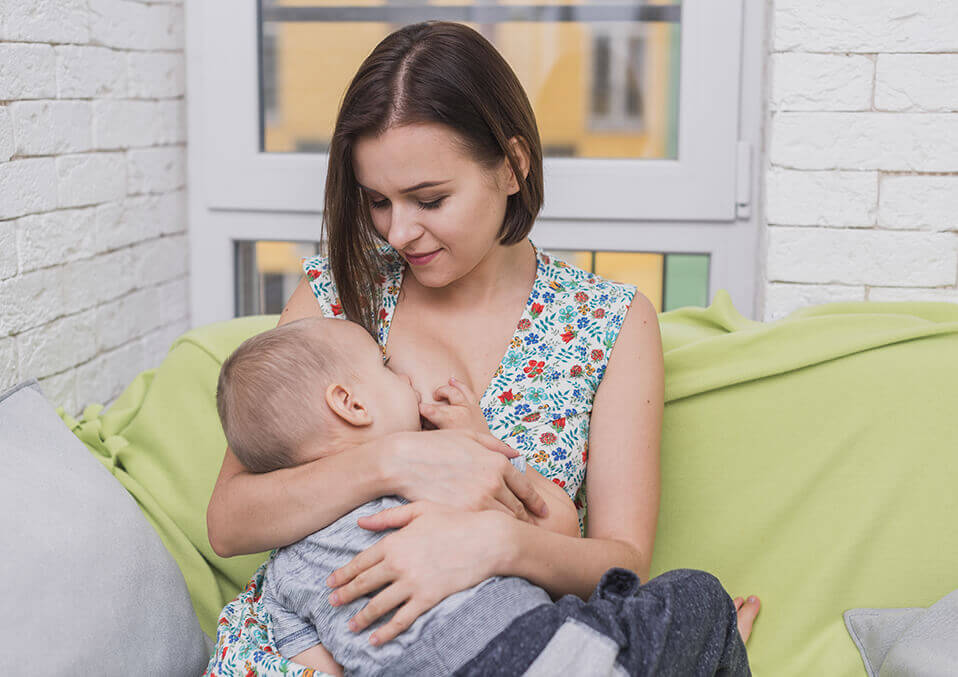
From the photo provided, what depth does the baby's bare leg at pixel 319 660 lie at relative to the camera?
1220 mm

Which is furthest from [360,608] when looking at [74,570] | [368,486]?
[74,570]

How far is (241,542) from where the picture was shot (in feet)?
4.38

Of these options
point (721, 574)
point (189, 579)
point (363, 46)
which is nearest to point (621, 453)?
point (721, 574)

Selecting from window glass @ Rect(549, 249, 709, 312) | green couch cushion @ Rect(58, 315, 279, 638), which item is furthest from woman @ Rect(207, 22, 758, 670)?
window glass @ Rect(549, 249, 709, 312)

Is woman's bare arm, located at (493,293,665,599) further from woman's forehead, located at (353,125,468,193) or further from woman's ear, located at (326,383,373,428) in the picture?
woman's forehead, located at (353,125,468,193)

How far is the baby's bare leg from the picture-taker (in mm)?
1220

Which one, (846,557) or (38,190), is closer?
(846,557)

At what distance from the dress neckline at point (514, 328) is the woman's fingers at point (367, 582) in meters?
0.39

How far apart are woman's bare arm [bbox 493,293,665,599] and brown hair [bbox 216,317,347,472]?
32 centimetres

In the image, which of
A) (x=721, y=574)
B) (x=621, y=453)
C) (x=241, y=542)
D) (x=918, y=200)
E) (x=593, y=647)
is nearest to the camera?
(x=593, y=647)

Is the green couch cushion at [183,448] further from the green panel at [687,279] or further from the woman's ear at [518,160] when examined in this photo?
the green panel at [687,279]

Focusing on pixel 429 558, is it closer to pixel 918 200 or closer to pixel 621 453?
pixel 621 453

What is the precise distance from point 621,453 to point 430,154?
518 millimetres

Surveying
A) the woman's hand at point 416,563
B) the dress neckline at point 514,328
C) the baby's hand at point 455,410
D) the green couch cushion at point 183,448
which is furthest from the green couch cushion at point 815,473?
the green couch cushion at point 183,448
